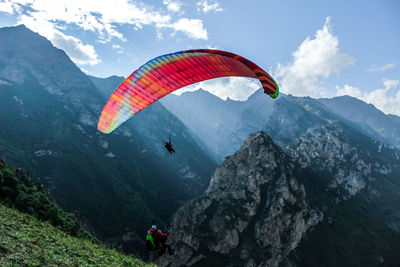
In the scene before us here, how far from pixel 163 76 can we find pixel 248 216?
4499 inches

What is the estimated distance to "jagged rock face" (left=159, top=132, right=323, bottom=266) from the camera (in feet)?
351

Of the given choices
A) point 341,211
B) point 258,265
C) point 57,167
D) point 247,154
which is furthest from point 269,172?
point 57,167

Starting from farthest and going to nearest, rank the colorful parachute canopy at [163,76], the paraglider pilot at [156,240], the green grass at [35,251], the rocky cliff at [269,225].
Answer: the rocky cliff at [269,225] → the colorful parachute canopy at [163,76] → the paraglider pilot at [156,240] → the green grass at [35,251]

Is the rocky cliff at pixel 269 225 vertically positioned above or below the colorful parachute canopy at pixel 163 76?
below

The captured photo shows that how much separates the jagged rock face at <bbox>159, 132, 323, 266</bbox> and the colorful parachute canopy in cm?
9829

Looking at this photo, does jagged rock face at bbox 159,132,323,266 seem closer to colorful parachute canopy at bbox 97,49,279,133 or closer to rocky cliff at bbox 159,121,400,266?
rocky cliff at bbox 159,121,400,266

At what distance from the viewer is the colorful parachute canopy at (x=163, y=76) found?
55.7 ft

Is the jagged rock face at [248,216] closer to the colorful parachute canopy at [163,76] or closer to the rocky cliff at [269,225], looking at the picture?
the rocky cliff at [269,225]

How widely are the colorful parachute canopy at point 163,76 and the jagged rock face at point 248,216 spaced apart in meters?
98.3

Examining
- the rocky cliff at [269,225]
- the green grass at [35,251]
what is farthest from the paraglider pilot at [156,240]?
the rocky cliff at [269,225]

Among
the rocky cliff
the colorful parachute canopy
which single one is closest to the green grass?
the colorful parachute canopy

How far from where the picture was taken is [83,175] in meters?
153

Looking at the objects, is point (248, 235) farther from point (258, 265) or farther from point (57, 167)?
point (57, 167)

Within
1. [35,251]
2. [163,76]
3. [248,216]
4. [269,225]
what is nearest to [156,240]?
[35,251]
